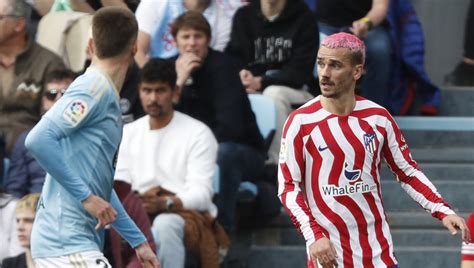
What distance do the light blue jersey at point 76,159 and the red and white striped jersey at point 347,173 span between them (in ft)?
2.80

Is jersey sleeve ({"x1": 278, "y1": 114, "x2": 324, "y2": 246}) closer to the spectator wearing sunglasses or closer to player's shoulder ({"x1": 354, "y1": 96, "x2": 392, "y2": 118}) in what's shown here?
player's shoulder ({"x1": 354, "y1": 96, "x2": 392, "y2": 118})

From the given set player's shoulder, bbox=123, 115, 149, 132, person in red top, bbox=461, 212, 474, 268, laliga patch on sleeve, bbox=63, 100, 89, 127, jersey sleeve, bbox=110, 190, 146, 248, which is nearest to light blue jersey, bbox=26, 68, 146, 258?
laliga patch on sleeve, bbox=63, 100, 89, 127

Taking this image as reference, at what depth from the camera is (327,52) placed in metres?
7.02

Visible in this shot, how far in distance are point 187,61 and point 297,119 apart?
3214 millimetres

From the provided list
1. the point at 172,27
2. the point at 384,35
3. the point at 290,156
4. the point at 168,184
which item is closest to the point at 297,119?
the point at 290,156

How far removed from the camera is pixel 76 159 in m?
6.70

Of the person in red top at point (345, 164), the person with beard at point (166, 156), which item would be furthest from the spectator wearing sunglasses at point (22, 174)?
the person in red top at point (345, 164)

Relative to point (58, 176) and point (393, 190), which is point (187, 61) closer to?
point (393, 190)

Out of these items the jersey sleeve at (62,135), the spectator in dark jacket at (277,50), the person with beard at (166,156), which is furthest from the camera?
the spectator in dark jacket at (277,50)

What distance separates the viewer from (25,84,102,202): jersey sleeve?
652 cm

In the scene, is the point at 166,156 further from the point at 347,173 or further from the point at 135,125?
the point at 347,173

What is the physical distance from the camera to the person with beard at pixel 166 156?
9.33m

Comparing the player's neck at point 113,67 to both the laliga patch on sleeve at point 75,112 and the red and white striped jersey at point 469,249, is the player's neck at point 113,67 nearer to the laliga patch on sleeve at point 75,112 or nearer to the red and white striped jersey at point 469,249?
the laliga patch on sleeve at point 75,112

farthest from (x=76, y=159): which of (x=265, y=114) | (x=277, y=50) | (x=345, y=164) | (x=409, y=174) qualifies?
(x=277, y=50)
